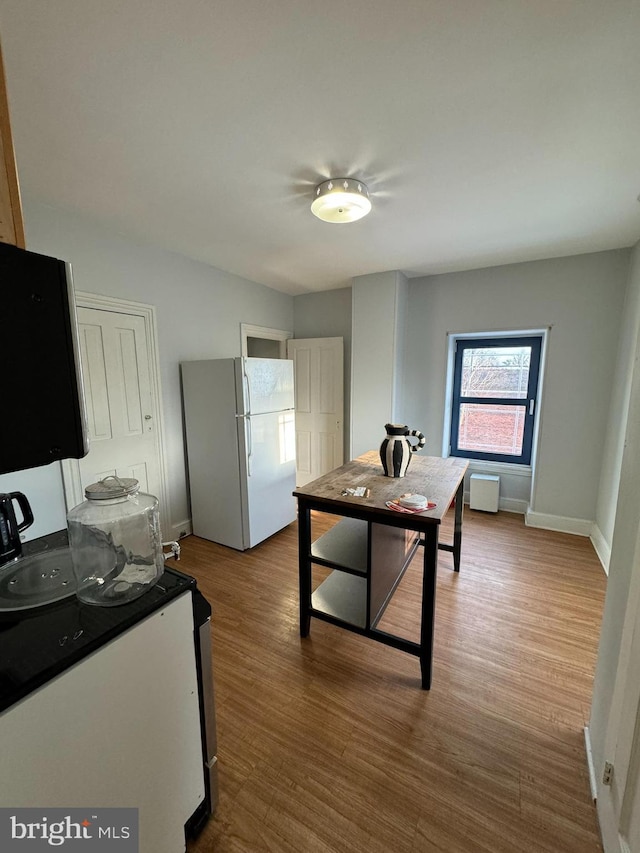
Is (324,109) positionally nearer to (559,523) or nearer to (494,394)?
(494,394)

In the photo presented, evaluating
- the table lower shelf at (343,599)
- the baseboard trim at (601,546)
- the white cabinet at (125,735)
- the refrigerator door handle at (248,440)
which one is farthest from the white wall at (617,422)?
the white cabinet at (125,735)

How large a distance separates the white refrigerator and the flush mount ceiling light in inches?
48.8

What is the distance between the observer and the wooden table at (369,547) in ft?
5.20

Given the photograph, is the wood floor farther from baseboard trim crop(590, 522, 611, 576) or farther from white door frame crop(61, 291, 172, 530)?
white door frame crop(61, 291, 172, 530)

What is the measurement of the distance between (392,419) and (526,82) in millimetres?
2659

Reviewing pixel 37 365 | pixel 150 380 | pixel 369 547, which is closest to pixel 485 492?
pixel 369 547

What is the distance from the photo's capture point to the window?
11.6ft

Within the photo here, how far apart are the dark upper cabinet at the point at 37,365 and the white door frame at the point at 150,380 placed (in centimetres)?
194

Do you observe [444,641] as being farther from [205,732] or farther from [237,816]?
[205,732]

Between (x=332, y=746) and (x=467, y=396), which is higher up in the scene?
(x=467, y=396)

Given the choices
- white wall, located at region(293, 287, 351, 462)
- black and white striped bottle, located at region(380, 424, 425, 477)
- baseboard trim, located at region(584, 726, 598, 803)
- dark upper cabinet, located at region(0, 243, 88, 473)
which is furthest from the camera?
white wall, located at region(293, 287, 351, 462)

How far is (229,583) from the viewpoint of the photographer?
97.7 inches

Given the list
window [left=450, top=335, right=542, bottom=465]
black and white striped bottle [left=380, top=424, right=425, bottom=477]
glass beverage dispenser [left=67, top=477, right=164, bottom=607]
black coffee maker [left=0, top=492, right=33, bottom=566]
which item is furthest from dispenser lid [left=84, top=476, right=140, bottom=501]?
window [left=450, top=335, right=542, bottom=465]

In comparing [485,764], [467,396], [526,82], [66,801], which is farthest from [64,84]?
[467,396]
